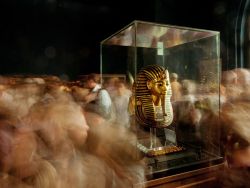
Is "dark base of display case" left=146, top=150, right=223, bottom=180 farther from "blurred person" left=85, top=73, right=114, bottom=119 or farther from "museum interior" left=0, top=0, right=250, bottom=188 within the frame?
"blurred person" left=85, top=73, right=114, bottom=119

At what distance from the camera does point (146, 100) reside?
0.98 m

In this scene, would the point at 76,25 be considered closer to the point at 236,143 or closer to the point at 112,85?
the point at 112,85

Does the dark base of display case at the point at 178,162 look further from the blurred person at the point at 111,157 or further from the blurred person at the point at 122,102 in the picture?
the blurred person at the point at 122,102

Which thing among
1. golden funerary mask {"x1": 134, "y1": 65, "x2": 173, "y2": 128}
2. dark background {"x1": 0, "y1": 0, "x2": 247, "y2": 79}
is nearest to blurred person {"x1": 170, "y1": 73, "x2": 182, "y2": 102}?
golden funerary mask {"x1": 134, "y1": 65, "x2": 173, "y2": 128}

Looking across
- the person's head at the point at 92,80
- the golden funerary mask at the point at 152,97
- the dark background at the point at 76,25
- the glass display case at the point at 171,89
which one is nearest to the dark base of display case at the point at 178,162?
the glass display case at the point at 171,89

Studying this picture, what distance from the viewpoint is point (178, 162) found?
93 centimetres

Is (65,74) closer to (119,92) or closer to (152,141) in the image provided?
(119,92)

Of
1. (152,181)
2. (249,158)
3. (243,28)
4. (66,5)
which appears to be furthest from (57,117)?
(243,28)

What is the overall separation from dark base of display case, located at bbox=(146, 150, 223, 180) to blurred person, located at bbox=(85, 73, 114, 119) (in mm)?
259

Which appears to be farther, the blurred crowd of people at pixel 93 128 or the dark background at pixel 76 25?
the dark background at pixel 76 25

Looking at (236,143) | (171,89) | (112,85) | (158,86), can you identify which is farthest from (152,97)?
(236,143)

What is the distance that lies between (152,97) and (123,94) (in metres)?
0.17

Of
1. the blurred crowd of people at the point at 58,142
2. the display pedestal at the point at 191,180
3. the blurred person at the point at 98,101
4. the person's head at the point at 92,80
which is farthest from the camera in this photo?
the person's head at the point at 92,80

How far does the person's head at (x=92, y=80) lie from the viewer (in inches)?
43.2
